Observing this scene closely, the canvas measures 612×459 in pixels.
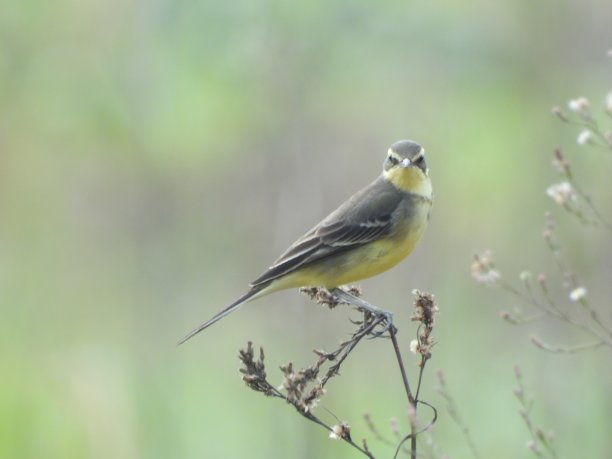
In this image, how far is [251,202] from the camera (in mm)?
11008

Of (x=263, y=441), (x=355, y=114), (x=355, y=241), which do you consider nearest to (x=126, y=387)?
(x=263, y=441)

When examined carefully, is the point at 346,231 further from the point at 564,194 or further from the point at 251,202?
the point at 251,202

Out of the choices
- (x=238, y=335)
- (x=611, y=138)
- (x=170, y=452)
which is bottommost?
(x=611, y=138)

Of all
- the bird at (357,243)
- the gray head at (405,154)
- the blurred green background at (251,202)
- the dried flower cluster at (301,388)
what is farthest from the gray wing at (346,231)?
the blurred green background at (251,202)

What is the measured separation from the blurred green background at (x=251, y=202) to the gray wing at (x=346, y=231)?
1.97 metres

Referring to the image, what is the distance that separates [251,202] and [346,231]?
4959 mm

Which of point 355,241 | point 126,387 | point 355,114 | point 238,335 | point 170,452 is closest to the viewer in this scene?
point 355,241

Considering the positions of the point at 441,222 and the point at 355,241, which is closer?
the point at 355,241

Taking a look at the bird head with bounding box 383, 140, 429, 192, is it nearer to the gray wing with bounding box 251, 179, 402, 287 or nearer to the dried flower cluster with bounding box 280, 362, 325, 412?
the gray wing with bounding box 251, 179, 402, 287

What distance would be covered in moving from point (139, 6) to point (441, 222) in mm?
3723

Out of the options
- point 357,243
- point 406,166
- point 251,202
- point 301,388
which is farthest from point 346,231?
point 251,202

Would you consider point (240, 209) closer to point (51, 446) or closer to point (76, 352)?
point (76, 352)

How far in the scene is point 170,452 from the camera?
7879 millimetres

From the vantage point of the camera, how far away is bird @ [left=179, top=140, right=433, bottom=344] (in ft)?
19.3
